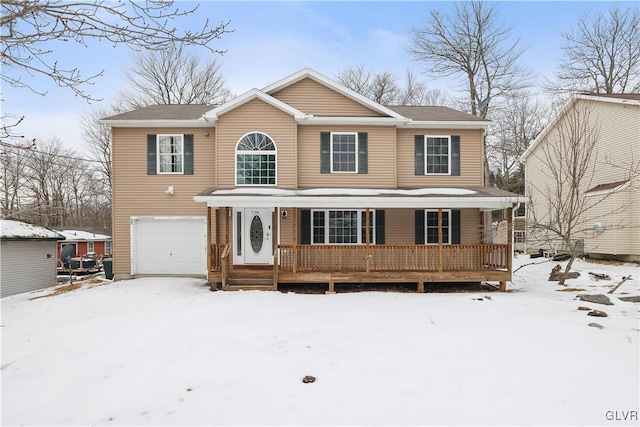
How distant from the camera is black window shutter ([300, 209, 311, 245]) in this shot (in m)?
11.8

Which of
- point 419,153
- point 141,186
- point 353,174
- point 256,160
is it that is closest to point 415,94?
point 419,153

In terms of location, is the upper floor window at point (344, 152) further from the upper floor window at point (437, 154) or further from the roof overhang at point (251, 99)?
the upper floor window at point (437, 154)

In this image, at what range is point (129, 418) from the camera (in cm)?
361

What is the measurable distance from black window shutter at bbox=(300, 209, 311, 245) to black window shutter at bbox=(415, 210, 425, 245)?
3.64 meters

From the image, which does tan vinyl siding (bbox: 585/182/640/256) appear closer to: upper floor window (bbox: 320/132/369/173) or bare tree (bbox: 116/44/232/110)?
upper floor window (bbox: 320/132/369/173)

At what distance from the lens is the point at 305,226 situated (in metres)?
11.9

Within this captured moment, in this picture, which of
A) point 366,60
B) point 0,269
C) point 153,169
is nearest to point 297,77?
point 153,169

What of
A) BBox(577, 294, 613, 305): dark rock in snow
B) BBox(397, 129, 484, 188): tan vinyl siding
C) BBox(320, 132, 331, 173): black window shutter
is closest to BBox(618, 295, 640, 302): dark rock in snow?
BBox(577, 294, 613, 305): dark rock in snow

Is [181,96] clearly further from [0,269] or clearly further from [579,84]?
[579,84]

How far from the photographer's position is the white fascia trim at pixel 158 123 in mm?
11852

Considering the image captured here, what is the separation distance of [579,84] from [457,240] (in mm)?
20703

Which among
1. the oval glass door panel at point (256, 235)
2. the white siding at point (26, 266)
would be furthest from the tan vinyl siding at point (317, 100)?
the white siding at point (26, 266)

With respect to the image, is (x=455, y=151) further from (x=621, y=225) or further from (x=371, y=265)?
(x=621, y=225)

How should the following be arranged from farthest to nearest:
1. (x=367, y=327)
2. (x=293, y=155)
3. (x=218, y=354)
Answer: (x=293, y=155)
(x=367, y=327)
(x=218, y=354)
